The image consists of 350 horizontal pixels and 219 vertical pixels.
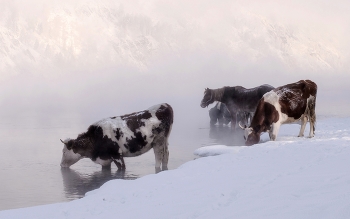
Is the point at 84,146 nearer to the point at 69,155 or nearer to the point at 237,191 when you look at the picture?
the point at 69,155

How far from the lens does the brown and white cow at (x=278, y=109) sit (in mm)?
17853

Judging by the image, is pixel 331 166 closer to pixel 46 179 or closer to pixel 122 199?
pixel 122 199

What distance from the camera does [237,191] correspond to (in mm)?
9836

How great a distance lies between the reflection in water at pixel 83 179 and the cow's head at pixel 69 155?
1.07 feet

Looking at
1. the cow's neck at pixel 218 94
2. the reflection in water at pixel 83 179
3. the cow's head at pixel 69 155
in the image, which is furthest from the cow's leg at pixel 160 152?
the cow's neck at pixel 218 94

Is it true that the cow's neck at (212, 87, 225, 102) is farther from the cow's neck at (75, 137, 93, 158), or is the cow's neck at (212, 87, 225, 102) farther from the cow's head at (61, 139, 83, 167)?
the cow's neck at (75, 137, 93, 158)

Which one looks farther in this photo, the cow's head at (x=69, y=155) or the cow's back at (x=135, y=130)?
the cow's head at (x=69, y=155)

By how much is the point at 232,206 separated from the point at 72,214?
124 inches

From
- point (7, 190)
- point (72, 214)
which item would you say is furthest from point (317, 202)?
point (7, 190)

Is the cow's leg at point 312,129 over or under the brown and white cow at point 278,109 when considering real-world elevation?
under

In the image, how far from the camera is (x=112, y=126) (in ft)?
55.1

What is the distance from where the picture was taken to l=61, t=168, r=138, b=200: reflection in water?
46.4 feet

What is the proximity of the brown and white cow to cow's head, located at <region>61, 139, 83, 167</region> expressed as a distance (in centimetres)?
618

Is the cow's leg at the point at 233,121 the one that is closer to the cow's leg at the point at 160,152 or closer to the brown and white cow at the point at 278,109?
the brown and white cow at the point at 278,109
